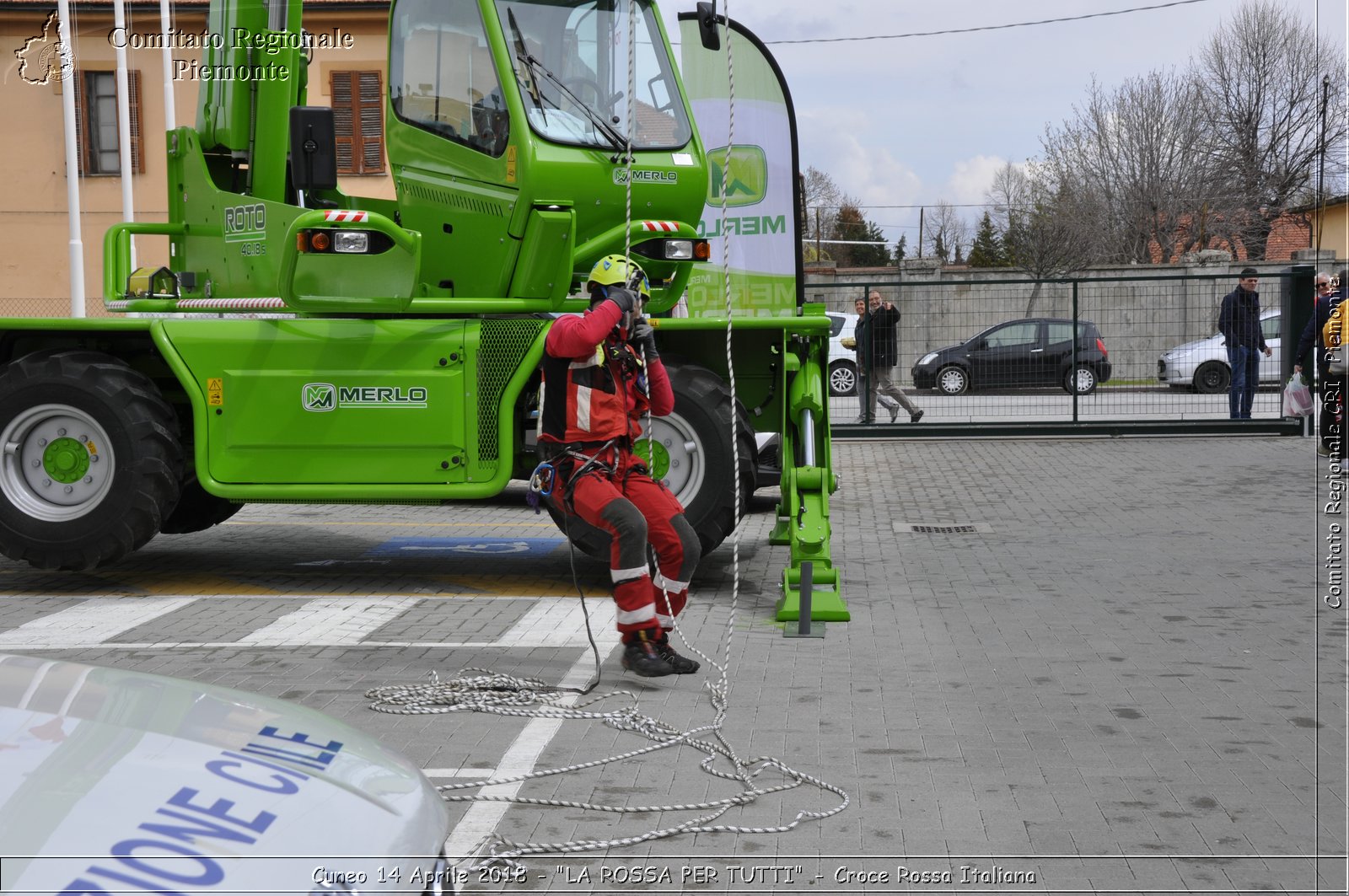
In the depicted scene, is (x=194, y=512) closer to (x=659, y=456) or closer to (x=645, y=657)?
(x=659, y=456)

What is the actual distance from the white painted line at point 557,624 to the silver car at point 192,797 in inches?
176

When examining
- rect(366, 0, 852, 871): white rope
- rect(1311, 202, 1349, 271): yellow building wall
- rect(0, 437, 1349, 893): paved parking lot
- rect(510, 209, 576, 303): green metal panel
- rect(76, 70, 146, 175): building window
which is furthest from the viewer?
rect(76, 70, 146, 175): building window

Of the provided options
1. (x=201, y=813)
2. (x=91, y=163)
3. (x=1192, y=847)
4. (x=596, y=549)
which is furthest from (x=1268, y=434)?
(x=91, y=163)

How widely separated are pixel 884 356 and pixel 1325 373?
582 centimetres

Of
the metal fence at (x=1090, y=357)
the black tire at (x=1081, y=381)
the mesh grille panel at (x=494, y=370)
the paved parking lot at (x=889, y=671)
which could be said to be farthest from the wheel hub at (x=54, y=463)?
the black tire at (x=1081, y=381)

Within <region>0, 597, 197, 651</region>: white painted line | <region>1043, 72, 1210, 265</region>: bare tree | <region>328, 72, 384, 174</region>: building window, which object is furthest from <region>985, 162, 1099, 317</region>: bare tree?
<region>0, 597, 197, 651</region>: white painted line

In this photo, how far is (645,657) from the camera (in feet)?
22.1

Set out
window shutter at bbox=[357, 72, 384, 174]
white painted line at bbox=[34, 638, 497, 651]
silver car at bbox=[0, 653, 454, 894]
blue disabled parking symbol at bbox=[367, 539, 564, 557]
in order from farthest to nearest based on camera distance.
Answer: window shutter at bbox=[357, 72, 384, 174], blue disabled parking symbol at bbox=[367, 539, 564, 557], white painted line at bbox=[34, 638, 497, 651], silver car at bbox=[0, 653, 454, 894]

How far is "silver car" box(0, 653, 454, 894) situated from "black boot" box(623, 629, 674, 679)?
3628mm

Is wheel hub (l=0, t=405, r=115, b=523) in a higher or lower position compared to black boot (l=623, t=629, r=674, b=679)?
higher

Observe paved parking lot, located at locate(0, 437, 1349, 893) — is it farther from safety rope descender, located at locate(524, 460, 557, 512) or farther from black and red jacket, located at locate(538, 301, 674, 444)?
black and red jacket, located at locate(538, 301, 674, 444)

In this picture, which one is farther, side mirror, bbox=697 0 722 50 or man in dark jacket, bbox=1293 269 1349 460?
man in dark jacket, bbox=1293 269 1349 460

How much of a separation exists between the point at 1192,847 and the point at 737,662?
302 cm

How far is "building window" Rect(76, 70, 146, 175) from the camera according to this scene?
29219mm
